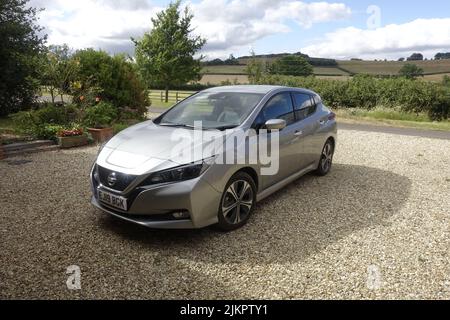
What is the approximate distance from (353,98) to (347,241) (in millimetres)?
18029

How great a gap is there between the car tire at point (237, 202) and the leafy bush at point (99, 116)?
20.2 ft

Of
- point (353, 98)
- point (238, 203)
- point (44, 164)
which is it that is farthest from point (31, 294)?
point (353, 98)

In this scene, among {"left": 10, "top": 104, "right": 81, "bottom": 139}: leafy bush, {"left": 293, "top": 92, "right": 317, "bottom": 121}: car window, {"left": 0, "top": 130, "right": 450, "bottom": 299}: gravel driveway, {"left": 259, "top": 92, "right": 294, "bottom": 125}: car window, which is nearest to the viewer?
{"left": 0, "top": 130, "right": 450, "bottom": 299}: gravel driveway

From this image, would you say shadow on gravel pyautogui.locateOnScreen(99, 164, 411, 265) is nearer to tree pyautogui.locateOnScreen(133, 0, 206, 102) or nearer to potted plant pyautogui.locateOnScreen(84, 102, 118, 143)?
potted plant pyautogui.locateOnScreen(84, 102, 118, 143)

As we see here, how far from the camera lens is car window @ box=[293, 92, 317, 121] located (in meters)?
5.41

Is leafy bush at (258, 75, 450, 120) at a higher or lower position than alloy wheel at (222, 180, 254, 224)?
higher

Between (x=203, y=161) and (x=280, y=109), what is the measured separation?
6.02 feet

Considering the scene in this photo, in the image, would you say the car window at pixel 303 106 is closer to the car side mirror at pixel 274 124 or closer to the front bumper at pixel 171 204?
the car side mirror at pixel 274 124

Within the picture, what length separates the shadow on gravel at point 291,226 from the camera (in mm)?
3635

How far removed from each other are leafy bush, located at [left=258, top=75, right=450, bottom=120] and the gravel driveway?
48.4 ft

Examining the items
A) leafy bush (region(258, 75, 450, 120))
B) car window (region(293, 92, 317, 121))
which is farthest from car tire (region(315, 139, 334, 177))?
leafy bush (region(258, 75, 450, 120))

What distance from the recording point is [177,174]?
354 centimetres

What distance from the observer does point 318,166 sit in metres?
6.24

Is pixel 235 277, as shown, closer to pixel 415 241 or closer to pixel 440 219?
pixel 415 241
